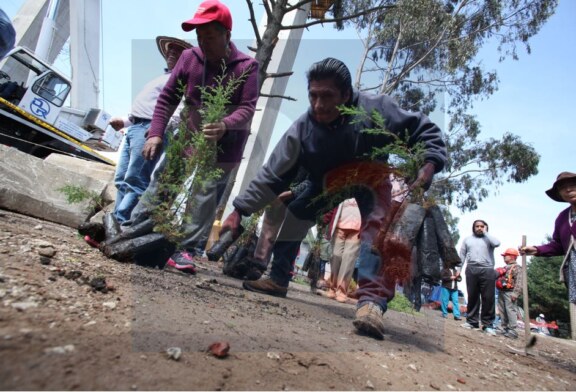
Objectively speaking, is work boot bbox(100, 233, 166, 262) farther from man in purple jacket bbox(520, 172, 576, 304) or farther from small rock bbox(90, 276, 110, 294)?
man in purple jacket bbox(520, 172, 576, 304)

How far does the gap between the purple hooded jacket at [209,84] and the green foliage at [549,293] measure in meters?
24.2

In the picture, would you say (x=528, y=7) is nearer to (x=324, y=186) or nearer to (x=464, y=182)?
(x=464, y=182)

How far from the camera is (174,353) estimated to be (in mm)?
1021

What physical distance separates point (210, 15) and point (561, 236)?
3.39 metres

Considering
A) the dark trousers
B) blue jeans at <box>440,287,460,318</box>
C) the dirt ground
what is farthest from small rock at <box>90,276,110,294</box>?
blue jeans at <box>440,287,460,318</box>

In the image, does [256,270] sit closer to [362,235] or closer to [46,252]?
[362,235]

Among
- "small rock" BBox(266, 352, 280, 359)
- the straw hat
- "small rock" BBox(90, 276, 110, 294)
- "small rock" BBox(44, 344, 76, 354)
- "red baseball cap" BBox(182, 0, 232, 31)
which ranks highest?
"red baseball cap" BBox(182, 0, 232, 31)

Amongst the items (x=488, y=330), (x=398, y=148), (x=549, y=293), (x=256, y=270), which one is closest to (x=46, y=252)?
(x=398, y=148)

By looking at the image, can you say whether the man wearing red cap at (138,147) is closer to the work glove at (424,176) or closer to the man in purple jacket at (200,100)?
the man in purple jacket at (200,100)

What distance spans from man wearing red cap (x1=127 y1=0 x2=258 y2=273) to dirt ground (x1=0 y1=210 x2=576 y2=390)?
1.96 ft

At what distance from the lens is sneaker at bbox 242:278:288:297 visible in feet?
9.64

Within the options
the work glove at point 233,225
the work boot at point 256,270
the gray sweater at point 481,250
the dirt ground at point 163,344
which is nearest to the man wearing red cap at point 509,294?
the gray sweater at point 481,250

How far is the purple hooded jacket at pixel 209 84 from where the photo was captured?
99.3 inches

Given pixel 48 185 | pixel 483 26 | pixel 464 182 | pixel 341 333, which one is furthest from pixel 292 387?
pixel 464 182
